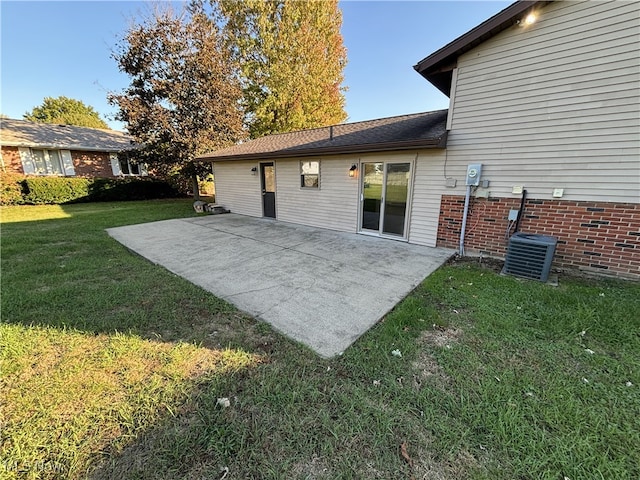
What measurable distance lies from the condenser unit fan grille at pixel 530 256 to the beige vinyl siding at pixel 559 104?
1072 mm

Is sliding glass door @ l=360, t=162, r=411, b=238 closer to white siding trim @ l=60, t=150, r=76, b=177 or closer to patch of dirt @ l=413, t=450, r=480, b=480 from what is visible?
patch of dirt @ l=413, t=450, r=480, b=480

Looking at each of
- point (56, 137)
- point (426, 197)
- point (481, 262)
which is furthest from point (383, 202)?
point (56, 137)

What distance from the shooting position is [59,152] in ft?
50.7

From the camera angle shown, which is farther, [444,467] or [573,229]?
[573,229]

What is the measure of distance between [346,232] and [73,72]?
690 inches

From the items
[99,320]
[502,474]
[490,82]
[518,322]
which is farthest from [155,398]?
[490,82]

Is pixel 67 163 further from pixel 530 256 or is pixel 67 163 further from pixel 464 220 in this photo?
pixel 530 256

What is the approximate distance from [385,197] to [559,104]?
3410 millimetres

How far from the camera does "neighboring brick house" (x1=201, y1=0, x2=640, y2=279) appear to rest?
399 cm

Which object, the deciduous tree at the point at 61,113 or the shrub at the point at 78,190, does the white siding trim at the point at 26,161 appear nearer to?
the shrub at the point at 78,190

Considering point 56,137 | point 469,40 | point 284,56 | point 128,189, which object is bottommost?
point 128,189

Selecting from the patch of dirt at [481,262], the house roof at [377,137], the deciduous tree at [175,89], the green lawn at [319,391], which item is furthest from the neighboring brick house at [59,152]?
the patch of dirt at [481,262]

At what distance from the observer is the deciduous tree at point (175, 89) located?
11273 mm

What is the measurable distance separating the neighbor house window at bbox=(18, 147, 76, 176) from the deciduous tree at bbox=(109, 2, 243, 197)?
6.61 meters
